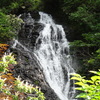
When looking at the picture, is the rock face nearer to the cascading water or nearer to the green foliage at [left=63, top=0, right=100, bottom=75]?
the cascading water

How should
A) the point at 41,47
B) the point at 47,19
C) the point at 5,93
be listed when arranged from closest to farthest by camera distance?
the point at 5,93 < the point at 41,47 < the point at 47,19

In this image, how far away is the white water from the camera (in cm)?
852

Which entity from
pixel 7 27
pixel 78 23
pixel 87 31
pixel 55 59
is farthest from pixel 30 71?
pixel 78 23

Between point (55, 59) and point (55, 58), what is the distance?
104mm

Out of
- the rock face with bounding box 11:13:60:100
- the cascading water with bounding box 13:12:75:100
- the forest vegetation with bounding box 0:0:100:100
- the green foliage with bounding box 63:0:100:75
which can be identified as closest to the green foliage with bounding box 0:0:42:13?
the forest vegetation with bounding box 0:0:100:100

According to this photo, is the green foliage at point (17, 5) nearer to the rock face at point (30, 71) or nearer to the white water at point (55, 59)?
the white water at point (55, 59)

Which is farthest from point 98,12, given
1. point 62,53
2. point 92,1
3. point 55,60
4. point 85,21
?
point 55,60

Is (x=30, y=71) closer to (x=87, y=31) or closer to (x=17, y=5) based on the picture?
(x=87, y=31)

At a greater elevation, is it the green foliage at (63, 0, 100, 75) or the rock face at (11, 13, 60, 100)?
the green foliage at (63, 0, 100, 75)

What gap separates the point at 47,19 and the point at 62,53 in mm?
Answer: 5320

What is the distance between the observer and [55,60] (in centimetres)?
991

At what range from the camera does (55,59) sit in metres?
9.99

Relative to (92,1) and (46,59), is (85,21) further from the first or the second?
(46,59)

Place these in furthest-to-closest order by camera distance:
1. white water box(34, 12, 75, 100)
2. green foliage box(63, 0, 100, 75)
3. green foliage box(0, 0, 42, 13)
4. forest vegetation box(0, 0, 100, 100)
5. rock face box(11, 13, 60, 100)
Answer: green foliage box(0, 0, 42, 13)
forest vegetation box(0, 0, 100, 100)
green foliage box(63, 0, 100, 75)
white water box(34, 12, 75, 100)
rock face box(11, 13, 60, 100)
